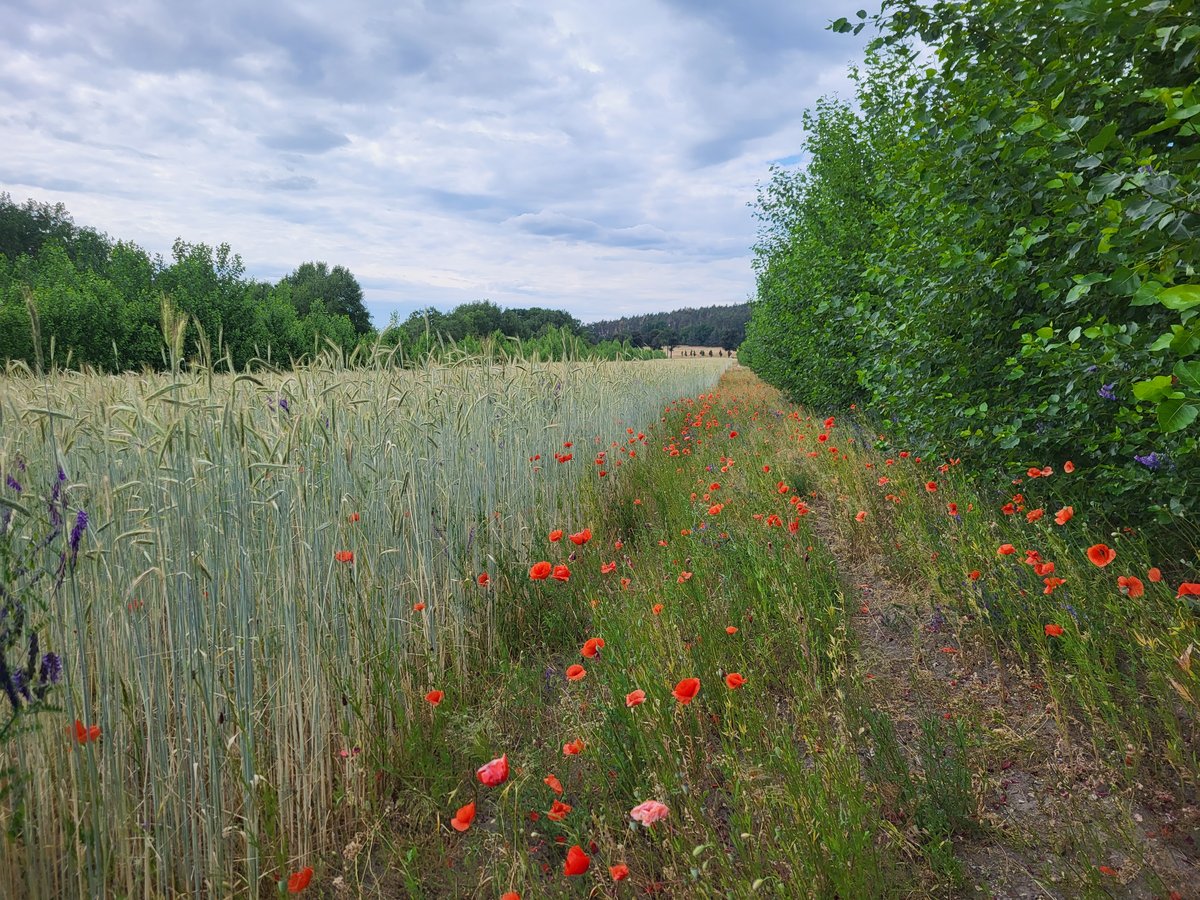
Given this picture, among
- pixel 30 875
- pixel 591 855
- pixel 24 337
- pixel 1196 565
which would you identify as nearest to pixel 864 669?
pixel 591 855

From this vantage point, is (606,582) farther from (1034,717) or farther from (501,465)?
(1034,717)

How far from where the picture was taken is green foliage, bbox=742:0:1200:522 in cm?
165

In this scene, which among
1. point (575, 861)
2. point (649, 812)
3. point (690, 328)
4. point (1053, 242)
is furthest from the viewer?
point (690, 328)

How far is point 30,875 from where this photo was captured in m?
1.44

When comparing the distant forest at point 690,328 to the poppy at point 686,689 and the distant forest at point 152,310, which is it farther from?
the poppy at point 686,689

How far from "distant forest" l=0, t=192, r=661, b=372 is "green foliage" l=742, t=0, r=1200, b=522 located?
2746 mm

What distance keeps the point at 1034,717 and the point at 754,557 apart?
135 centimetres

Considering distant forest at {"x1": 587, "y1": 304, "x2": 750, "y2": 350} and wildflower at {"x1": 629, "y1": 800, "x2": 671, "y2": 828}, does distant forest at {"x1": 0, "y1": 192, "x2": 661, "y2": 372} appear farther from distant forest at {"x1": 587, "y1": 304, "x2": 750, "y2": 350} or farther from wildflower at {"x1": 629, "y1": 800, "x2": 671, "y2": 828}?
distant forest at {"x1": 587, "y1": 304, "x2": 750, "y2": 350}

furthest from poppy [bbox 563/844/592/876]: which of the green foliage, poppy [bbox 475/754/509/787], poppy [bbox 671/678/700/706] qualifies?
the green foliage

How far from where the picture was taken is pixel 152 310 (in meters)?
26.3

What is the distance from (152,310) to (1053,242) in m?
32.2

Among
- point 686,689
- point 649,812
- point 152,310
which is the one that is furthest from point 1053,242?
point 152,310

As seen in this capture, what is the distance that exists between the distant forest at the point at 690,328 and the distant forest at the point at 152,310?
1259 inches

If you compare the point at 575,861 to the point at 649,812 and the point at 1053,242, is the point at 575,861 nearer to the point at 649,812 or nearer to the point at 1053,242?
the point at 649,812
